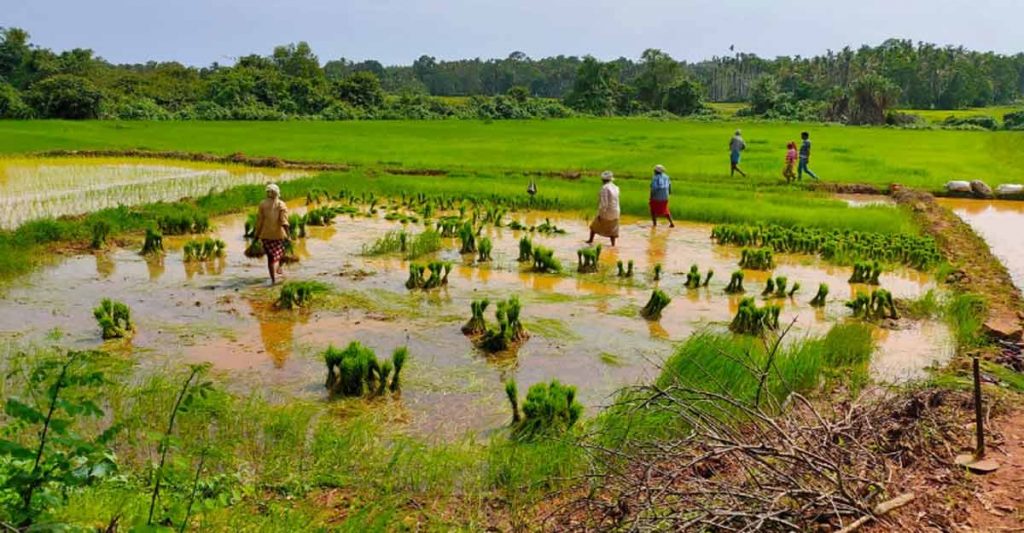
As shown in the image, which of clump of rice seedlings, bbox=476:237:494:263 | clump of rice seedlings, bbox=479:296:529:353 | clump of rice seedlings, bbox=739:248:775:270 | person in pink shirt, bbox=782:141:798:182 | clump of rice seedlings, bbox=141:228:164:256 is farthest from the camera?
person in pink shirt, bbox=782:141:798:182

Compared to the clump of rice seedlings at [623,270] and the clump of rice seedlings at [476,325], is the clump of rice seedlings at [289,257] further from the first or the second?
the clump of rice seedlings at [623,270]

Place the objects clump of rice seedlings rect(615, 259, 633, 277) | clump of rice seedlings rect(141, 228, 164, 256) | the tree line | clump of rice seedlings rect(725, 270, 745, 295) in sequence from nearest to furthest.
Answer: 1. clump of rice seedlings rect(725, 270, 745, 295)
2. clump of rice seedlings rect(615, 259, 633, 277)
3. clump of rice seedlings rect(141, 228, 164, 256)
4. the tree line

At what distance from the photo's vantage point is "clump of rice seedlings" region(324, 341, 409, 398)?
650 centimetres

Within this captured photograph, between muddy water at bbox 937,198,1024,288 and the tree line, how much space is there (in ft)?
128

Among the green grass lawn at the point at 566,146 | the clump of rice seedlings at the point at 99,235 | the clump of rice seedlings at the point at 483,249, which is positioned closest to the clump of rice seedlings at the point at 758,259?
the clump of rice seedlings at the point at 483,249

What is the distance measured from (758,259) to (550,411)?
23.3 ft

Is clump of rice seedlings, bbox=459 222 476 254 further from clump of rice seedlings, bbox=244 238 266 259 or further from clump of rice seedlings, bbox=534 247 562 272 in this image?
clump of rice seedlings, bbox=244 238 266 259

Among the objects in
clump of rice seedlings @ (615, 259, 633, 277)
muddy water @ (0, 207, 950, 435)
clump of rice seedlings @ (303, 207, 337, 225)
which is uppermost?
clump of rice seedlings @ (303, 207, 337, 225)

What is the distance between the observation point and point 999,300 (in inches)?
372

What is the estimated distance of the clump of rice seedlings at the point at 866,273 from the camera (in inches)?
422

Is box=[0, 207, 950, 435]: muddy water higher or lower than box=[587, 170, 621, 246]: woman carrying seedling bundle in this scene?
lower

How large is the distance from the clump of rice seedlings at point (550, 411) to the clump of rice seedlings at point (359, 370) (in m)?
1.37

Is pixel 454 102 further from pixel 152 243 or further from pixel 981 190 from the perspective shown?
pixel 152 243

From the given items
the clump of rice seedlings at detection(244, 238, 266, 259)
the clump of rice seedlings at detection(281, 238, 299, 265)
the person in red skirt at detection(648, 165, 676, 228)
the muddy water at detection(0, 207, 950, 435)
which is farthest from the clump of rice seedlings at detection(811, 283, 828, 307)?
the clump of rice seedlings at detection(244, 238, 266, 259)
